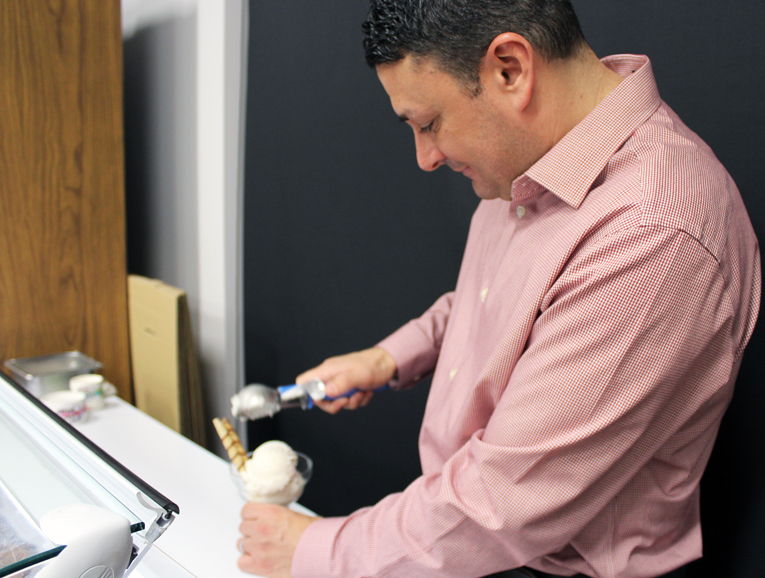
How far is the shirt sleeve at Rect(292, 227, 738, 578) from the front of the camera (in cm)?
66

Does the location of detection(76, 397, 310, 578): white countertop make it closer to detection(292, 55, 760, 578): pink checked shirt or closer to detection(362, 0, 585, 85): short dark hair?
detection(292, 55, 760, 578): pink checked shirt

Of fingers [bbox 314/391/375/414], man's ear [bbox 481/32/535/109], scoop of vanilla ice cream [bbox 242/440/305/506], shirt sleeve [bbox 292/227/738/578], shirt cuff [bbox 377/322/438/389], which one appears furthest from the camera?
shirt cuff [bbox 377/322/438/389]

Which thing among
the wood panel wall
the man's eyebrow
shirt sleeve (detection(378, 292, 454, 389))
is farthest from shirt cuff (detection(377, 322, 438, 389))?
the wood panel wall

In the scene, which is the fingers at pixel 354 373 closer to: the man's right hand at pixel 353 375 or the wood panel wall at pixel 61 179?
the man's right hand at pixel 353 375

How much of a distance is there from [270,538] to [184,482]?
39cm

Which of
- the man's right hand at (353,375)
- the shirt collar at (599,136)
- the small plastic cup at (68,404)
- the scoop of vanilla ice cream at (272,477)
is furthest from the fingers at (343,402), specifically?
the small plastic cup at (68,404)

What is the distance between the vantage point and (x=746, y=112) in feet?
3.38

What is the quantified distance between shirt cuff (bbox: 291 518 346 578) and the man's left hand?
20mm

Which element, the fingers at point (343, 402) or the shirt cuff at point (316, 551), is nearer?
the shirt cuff at point (316, 551)

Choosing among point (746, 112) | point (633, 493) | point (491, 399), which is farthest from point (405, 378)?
point (746, 112)

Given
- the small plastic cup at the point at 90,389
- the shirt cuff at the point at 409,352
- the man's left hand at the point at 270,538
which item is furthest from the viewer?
the small plastic cup at the point at 90,389

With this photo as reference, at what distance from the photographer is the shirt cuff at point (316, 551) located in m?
0.83

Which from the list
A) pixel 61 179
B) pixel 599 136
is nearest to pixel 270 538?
pixel 599 136

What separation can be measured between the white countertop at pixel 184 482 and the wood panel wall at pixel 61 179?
1.56 ft
